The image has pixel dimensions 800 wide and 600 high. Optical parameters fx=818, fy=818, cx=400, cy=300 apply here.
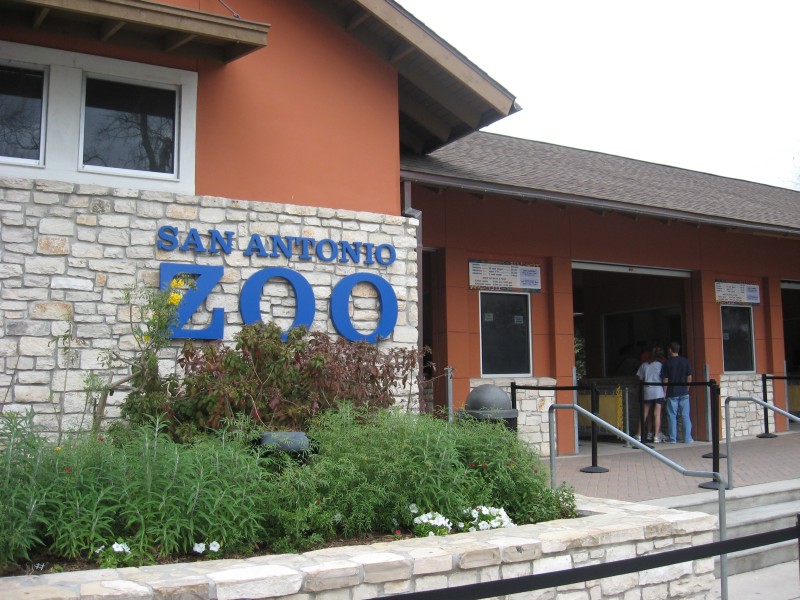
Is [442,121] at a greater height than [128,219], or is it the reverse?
[442,121]

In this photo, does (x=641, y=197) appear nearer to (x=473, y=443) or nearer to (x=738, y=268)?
(x=738, y=268)

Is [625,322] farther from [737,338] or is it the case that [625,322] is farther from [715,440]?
[715,440]

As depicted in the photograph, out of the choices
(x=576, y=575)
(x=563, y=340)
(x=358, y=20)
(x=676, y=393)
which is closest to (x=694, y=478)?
(x=563, y=340)

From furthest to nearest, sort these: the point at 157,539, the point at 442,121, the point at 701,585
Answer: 1. the point at 442,121
2. the point at 701,585
3. the point at 157,539

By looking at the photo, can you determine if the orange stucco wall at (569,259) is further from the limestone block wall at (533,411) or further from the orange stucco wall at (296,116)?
the orange stucco wall at (296,116)

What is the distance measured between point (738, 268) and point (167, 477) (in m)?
12.8

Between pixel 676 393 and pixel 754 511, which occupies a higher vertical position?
pixel 676 393

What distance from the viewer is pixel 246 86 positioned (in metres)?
8.53

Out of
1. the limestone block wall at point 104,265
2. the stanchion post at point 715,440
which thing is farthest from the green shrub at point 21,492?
the stanchion post at point 715,440

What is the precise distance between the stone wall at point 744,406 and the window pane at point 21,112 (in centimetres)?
1172

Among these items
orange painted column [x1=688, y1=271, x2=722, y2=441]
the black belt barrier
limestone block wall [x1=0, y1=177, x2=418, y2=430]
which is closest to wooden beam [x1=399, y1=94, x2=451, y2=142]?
limestone block wall [x1=0, y1=177, x2=418, y2=430]

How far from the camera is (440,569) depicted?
15.3 feet

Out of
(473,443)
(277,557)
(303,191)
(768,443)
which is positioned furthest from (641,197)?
(277,557)

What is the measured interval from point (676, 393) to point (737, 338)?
233cm
